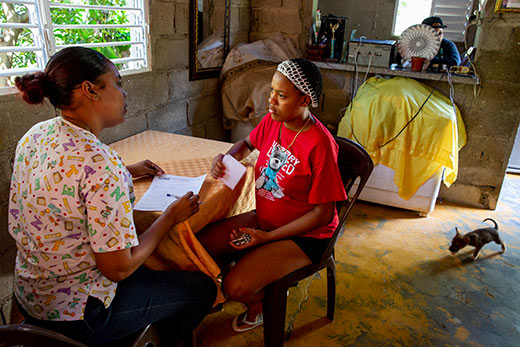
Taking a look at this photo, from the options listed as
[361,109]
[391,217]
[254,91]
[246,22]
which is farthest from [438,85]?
[246,22]

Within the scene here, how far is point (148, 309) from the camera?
1164 millimetres

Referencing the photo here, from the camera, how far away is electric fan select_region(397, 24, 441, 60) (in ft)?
9.62

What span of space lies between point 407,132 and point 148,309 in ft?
7.65

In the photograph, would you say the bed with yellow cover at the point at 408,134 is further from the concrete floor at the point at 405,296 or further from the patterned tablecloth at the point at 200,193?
the patterned tablecloth at the point at 200,193

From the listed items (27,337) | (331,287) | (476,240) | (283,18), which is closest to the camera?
(27,337)

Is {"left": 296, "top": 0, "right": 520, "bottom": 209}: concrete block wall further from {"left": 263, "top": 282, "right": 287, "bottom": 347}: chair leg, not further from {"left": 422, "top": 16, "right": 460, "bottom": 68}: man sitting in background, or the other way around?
{"left": 263, "top": 282, "right": 287, "bottom": 347}: chair leg

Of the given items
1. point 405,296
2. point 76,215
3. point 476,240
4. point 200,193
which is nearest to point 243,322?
point 200,193

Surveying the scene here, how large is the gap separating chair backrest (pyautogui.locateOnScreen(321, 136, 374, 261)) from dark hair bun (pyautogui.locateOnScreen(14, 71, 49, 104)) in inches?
47.2

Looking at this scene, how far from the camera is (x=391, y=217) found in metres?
3.11

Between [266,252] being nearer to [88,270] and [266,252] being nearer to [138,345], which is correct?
[138,345]

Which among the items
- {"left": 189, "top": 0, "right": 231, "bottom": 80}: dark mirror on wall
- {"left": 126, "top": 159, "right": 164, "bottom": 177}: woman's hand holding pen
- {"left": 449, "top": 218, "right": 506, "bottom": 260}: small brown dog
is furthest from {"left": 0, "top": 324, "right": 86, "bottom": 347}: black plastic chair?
{"left": 449, "top": 218, "right": 506, "bottom": 260}: small brown dog

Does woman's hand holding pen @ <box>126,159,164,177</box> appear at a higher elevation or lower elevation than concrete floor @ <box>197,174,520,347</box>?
higher

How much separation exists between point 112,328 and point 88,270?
194 mm

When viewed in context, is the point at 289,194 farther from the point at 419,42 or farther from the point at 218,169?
the point at 419,42
